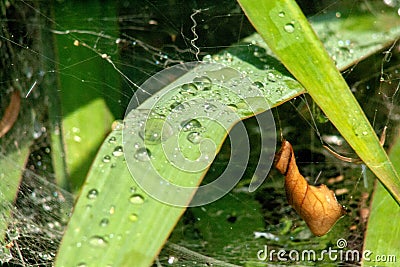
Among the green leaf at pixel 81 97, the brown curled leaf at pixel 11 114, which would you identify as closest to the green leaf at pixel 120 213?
the green leaf at pixel 81 97

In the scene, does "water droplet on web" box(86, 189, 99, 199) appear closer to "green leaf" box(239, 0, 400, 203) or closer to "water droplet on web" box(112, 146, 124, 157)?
"water droplet on web" box(112, 146, 124, 157)

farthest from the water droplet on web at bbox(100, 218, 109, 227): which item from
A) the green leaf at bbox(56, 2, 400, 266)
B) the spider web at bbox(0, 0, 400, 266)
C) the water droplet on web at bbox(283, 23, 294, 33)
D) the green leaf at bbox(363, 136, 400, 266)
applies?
the green leaf at bbox(363, 136, 400, 266)

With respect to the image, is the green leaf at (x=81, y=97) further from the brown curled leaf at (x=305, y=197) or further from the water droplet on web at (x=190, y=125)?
the brown curled leaf at (x=305, y=197)

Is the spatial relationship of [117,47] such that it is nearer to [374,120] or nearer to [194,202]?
[194,202]

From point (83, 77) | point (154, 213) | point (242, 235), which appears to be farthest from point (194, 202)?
point (83, 77)

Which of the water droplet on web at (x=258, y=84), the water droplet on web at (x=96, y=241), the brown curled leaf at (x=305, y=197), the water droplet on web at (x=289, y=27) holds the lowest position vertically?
the brown curled leaf at (x=305, y=197)

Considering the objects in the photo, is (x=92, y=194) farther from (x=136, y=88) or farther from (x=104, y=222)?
(x=136, y=88)

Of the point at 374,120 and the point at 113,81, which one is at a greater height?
the point at 113,81

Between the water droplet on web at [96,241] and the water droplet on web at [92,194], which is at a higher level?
the water droplet on web at [92,194]
